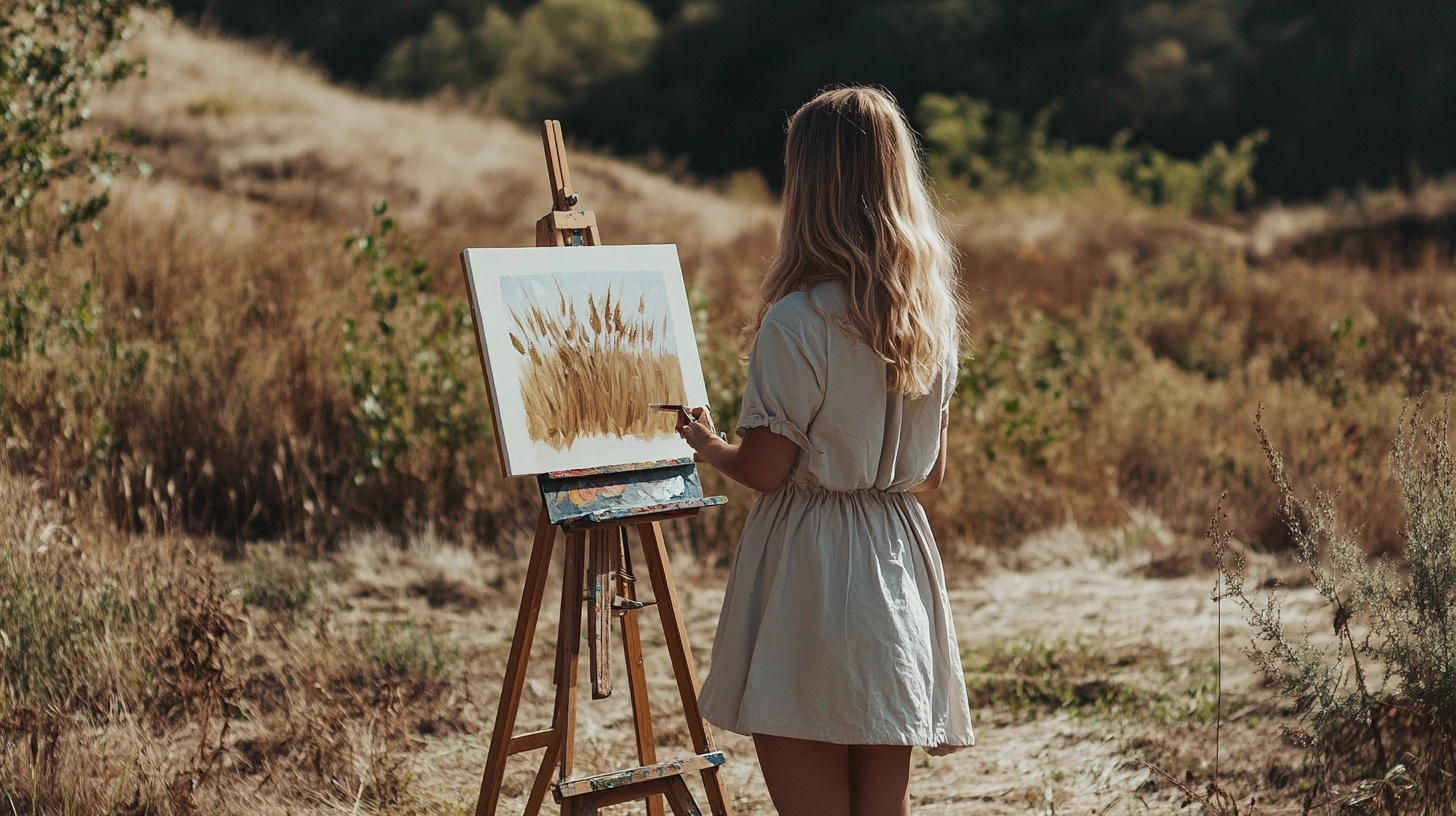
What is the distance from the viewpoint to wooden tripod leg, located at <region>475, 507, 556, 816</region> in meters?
2.95

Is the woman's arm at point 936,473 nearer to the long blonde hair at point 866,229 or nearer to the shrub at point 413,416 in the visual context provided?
the long blonde hair at point 866,229

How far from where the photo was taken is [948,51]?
122 ft

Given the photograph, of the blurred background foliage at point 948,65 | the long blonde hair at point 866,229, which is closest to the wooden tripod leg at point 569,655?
the long blonde hair at point 866,229

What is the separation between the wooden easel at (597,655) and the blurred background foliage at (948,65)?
2715 cm

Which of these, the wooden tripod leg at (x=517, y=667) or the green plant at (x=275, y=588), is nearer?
the wooden tripod leg at (x=517, y=667)

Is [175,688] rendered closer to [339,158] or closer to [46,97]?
[46,97]

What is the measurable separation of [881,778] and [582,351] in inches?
49.1

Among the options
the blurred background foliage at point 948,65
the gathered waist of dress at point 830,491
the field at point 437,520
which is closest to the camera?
the gathered waist of dress at point 830,491

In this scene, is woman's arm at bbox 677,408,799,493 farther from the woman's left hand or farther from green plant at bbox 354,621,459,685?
green plant at bbox 354,621,459,685

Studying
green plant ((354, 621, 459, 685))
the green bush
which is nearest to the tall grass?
green plant ((354, 621, 459, 685))

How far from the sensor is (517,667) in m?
2.97

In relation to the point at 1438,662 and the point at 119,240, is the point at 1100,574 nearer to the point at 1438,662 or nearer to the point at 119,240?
the point at 1438,662

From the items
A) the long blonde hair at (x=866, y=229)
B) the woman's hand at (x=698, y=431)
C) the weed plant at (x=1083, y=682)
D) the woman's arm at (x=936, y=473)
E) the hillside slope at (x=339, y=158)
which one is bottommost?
the weed plant at (x=1083, y=682)

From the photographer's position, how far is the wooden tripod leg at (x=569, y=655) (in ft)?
9.57
